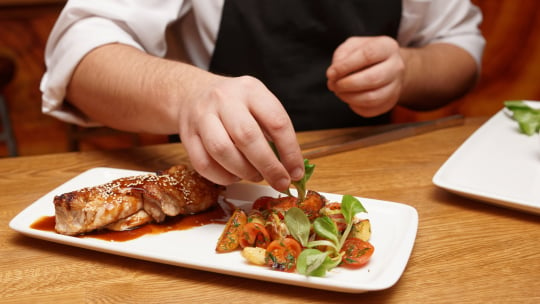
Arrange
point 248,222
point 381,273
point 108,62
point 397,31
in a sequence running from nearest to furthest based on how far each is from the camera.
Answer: point 381,273
point 248,222
point 108,62
point 397,31

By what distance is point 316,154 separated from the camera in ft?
4.70

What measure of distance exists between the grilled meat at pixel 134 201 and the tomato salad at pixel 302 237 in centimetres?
14

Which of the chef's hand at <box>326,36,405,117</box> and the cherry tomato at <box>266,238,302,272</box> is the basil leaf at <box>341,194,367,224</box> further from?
the chef's hand at <box>326,36,405,117</box>

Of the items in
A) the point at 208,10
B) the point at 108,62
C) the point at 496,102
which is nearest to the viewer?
the point at 108,62

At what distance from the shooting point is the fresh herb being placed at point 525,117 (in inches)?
59.4

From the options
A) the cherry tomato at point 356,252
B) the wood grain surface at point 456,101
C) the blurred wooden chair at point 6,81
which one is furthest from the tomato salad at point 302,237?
the wood grain surface at point 456,101

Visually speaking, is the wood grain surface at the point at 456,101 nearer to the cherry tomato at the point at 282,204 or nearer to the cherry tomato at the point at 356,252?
the cherry tomato at the point at 282,204

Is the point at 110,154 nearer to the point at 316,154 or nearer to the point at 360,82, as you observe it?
the point at 316,154

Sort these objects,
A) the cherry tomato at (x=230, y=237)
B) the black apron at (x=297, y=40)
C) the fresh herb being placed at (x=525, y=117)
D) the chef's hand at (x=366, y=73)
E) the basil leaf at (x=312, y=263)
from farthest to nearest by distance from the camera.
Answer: the black apron at (x=297, y=40)
the fresh herb being placed at (x=525, y=117)
the chef's hand at (x=366, y=73)
the cherry tomato at (x=230, y=237)
the basil leaf at (x=312, y=263)

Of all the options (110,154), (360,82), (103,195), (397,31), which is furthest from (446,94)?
(103,195)

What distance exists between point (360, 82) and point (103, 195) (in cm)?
75

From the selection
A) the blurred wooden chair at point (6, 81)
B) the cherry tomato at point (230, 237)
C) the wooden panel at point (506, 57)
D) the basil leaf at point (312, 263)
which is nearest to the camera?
the basil leaf at point (312, 263)

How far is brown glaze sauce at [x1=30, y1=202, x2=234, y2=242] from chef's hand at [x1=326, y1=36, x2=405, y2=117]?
1.66 feet

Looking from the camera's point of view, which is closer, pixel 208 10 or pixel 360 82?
pixel 360 82
